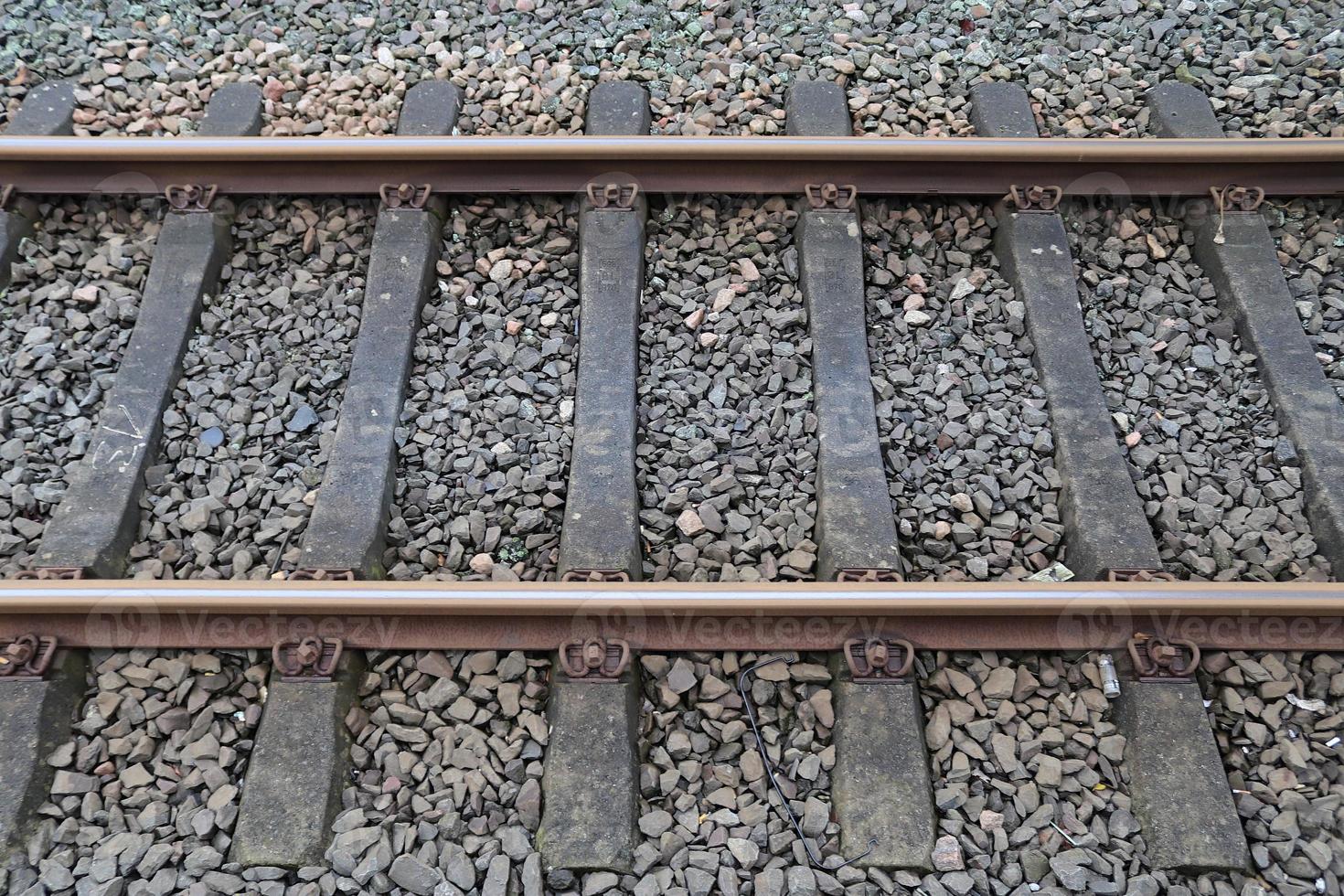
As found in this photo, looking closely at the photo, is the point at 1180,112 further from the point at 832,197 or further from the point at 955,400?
the point at 955,400

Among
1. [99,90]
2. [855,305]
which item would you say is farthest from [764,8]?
[99,90]

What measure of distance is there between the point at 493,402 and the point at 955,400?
1763 mm

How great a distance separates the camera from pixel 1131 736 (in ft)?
10.4

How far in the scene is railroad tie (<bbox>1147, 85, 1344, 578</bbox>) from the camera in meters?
3.65

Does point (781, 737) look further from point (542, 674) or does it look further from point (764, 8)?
point (764, 8)

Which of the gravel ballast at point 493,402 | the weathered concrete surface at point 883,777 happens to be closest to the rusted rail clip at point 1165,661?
the weathered concrete surface at point 883,777

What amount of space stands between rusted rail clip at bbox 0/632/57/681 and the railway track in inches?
0.5

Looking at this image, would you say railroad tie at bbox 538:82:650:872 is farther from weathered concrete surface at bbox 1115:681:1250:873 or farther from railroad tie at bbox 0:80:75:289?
railroad tie at bbox 0:80:75:289

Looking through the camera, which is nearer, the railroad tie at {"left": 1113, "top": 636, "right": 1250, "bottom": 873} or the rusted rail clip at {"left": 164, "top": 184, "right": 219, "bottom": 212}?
the railroad tie at {"left": 1113, "top": 636, "right": 1250, "bottom": 873}

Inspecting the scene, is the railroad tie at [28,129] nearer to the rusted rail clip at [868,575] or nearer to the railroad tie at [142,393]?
the railroad tie at [142,393]

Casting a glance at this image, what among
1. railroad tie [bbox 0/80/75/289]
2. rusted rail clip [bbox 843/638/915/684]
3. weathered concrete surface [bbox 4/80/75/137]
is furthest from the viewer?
weathered concrete surface [bbox 4/80/75/137]

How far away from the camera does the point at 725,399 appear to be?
154 inches

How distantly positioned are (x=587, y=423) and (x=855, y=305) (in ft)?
3.91

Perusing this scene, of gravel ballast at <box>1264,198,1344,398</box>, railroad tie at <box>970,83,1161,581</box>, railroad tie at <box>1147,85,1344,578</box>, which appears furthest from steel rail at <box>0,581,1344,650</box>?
gravel ballast at <box>1264,198,1344,398</box>
